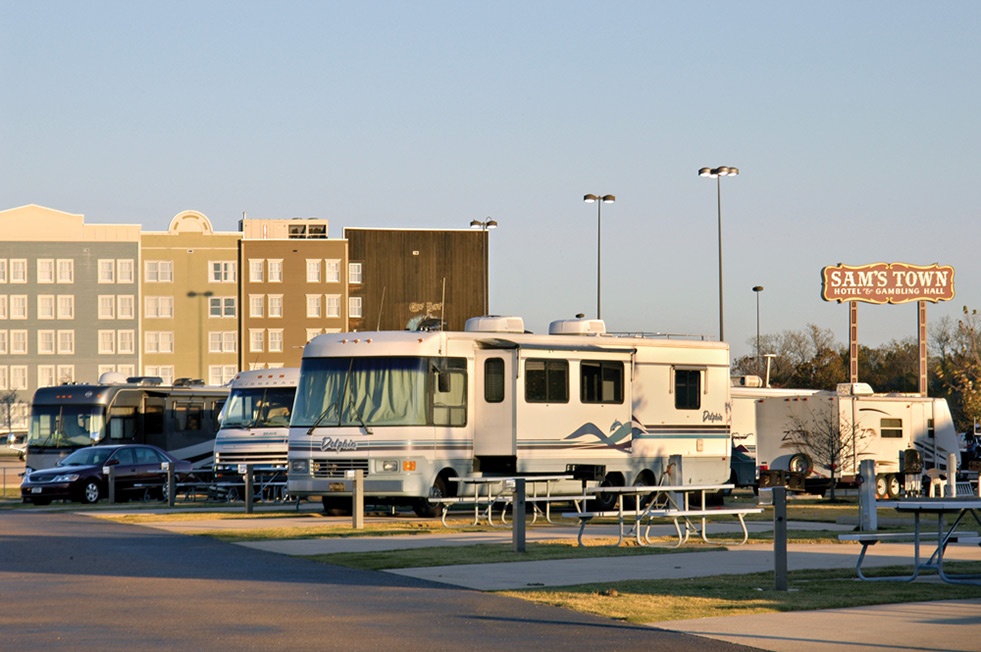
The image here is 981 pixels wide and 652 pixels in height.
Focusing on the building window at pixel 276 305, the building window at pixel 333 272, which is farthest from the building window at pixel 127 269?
the building window at pixel 333 272

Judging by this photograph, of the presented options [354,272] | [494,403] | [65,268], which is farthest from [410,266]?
[494,403]

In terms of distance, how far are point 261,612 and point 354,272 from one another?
8973cm

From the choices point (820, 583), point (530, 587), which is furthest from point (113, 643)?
point (820, 583)

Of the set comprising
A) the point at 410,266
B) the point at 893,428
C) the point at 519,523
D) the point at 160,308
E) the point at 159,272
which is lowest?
the point at 519,523

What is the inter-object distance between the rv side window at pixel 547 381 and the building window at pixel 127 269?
251ft

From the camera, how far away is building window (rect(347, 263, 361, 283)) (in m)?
100

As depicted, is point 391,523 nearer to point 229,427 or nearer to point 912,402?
point 229,427

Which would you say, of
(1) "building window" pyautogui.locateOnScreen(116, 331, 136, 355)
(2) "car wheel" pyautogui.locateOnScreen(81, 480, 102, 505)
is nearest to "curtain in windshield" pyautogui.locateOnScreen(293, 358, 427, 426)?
(2) "car wheel" pyautogui.locateOnScreen(81, 480, 102, 505)

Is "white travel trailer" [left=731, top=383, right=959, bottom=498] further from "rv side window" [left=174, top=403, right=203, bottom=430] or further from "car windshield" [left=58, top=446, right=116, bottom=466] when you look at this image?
"car windshield" [left=58, top=446, right=116, bottom=466]

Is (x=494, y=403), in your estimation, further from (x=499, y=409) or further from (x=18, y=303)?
(x=18, y=303)

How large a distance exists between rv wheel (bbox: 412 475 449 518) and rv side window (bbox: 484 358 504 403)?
72.4 inches

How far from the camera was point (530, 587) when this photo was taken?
13.0 meters

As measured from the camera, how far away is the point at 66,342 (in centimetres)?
9788

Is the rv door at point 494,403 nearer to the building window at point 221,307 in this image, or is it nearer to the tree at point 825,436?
the tree at point 825,436
